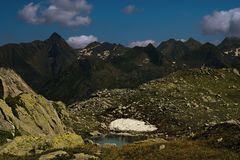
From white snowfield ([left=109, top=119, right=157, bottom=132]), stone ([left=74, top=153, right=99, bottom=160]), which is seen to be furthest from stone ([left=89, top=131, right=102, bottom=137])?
stone ([left=74, top=153, right=99, bottom=160])

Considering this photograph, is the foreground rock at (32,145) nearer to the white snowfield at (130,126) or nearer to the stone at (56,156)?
the stone at (56,156)

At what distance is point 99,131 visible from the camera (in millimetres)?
167125

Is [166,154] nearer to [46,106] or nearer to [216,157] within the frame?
[216,157]

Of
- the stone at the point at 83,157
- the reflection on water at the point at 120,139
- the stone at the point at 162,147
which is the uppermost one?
the stone at the point at 162,147

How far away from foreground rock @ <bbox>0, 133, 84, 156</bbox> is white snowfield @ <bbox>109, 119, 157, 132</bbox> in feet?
433

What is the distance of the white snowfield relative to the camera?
177788mm

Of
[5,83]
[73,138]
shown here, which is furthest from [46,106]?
[73,138]

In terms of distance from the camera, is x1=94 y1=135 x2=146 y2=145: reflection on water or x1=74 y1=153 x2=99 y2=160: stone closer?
x1=74 y1=153 x2=99 y2=160: stone

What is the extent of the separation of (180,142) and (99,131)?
12635 centimetres

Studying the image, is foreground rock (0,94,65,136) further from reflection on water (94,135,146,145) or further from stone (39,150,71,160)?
reflection on water (94,135,146,145)

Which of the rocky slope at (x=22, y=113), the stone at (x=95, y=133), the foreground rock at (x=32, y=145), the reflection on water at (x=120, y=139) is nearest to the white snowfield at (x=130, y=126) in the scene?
the reflection on water at (x=120, y=139)

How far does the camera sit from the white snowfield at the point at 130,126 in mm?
177788

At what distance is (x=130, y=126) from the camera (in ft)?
596

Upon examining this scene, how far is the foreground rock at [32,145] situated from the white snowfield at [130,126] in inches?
5196
